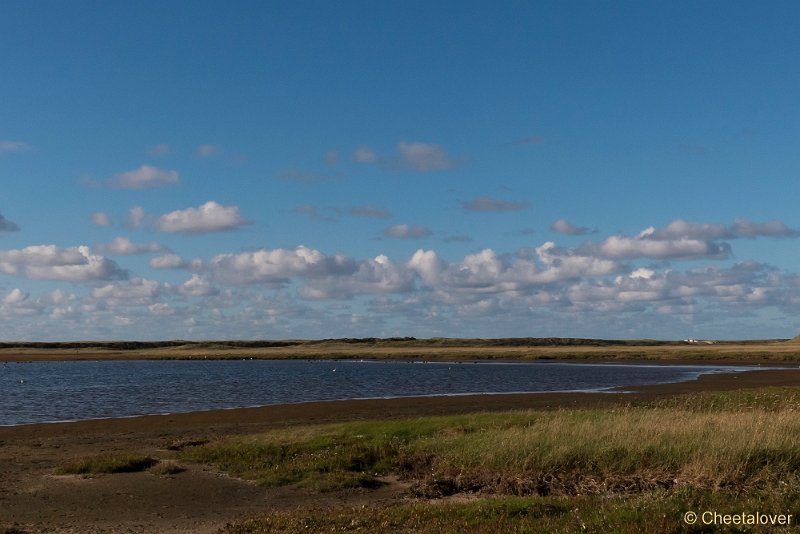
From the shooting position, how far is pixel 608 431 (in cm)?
1888

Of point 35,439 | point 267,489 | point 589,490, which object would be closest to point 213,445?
point 267,489

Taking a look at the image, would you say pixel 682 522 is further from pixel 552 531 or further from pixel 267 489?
pixel 267 489

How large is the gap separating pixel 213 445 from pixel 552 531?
15.3 meters

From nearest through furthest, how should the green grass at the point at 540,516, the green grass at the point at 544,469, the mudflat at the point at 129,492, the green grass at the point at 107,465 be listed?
the green grass at the point at 540,516 → the green grass at the point at 544,469 → the mudflat at the point at 129,492 → the green grass at the point at 107,465

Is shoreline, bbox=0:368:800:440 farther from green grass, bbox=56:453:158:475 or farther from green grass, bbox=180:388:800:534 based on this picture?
green grass, bbox=180:388:800:534

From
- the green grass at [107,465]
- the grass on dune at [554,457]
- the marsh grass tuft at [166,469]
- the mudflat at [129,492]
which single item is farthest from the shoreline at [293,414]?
the grass on dune at [554,457]

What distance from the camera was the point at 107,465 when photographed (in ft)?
68.5

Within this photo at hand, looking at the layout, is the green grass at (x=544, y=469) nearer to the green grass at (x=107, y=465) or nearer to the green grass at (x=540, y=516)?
the green grass at (x=540, y=516)

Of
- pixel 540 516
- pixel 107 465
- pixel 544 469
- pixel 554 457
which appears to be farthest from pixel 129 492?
pixel 540 516

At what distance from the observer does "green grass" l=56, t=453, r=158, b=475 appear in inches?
816

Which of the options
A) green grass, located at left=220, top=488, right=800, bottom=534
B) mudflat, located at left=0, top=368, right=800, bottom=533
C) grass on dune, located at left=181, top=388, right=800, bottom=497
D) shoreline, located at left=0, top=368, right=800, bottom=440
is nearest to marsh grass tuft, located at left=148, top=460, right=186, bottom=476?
mudflat, located at left=0, top=368, right=800, bottom=533

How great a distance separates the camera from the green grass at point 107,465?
20719 mm

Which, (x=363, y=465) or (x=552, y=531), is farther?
(x=363, y=465)

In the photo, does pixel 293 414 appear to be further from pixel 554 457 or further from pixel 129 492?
pixel 554 457
